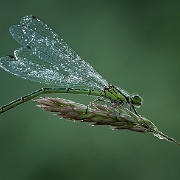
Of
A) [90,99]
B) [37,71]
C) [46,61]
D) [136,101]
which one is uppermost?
[90,99]

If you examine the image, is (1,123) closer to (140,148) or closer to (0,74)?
(0,74)

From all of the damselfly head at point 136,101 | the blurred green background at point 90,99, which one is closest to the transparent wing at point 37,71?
the damselfly head at point 136,101

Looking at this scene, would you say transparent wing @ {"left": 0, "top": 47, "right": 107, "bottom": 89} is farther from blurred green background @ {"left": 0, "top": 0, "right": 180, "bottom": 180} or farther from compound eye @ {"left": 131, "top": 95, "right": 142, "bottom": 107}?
blurred green background @ {"left": 0, "top": 0, "right": 180, "bottom": 180}

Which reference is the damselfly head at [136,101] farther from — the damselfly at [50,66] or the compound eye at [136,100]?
the damselfly at [50,66]

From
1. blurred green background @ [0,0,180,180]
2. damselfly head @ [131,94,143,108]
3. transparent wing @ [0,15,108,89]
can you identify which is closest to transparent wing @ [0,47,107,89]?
transparent wing @ [0,15,108,89]

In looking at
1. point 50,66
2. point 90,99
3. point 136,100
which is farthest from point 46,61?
point 90,99

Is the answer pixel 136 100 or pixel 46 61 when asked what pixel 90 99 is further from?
pixel 136 100
